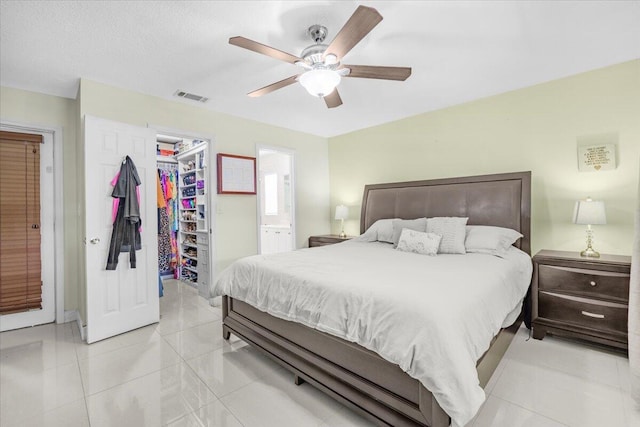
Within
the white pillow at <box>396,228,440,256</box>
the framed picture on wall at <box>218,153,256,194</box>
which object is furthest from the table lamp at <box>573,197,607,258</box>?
the framed picture on wall at <box>218,153,256,194</box>

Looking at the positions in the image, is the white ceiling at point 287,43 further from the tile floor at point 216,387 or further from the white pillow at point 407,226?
the tile floor at point 216,387

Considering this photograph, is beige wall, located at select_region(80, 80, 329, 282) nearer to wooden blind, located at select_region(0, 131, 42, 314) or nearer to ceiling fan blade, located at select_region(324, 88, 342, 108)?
wooden blind, located at select_region(0, 131, 42, 314)

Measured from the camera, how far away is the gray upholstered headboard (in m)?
3.14

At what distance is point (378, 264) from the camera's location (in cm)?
233

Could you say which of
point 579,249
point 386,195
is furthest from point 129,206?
point 579,249

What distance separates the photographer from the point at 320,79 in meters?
2.06

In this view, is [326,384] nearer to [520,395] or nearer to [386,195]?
[520,395]

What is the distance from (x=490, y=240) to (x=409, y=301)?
1.85 m

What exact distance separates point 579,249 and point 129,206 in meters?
4.55

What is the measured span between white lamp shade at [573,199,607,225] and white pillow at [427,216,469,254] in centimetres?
95

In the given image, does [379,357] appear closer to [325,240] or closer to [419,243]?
[419,243]

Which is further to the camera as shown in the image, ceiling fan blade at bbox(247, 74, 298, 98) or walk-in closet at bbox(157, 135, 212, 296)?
walk-in closet at bbox(157, 135, 212, 296)

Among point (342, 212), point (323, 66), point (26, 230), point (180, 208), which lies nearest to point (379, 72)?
point (323, 66)

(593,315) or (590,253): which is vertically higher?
(590,253)
